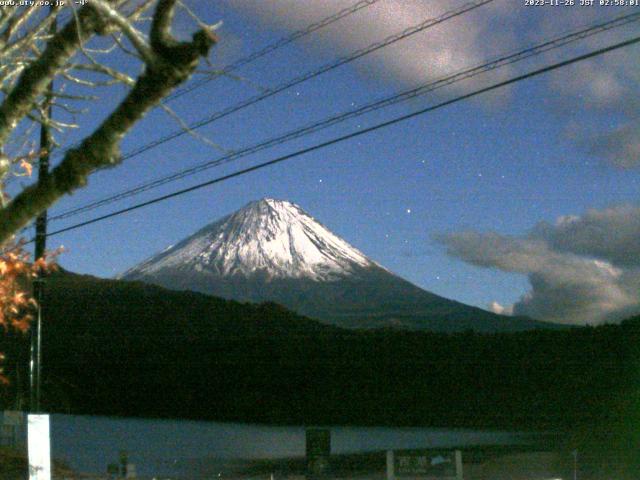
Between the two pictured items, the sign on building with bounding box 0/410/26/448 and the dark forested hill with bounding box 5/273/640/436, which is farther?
the dark forested hill with bounding box 5/273/640/436

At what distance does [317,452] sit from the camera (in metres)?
18.2

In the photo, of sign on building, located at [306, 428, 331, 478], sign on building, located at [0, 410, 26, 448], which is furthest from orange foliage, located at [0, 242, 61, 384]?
sign on building, located at [0, 410, 26, 448]

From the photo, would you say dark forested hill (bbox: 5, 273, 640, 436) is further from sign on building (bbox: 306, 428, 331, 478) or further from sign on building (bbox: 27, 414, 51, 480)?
sign on building (bbox: 27, 414, 51, 480)

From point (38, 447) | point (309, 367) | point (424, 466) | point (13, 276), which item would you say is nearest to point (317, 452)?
point (424, 466)

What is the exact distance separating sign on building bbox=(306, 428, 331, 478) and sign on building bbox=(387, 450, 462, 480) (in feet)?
9.18

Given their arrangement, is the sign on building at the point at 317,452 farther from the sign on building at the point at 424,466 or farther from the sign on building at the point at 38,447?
the sign on building at the point at 38,447

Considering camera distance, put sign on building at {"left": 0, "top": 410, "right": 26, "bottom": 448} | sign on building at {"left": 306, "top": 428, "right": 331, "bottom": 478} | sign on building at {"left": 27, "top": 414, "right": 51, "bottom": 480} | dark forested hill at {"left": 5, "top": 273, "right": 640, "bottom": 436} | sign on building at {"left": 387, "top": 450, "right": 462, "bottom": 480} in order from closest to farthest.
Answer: sign on building at {"left": 387, "top": 450, "right": 462, "bottom": 480} < sign on building at {"left": 27, "top": 414, "right": 51, "bottom": 480} < sign on building at {"left": 306, "top": 428, "right": 331, "bottom": 478} < sign on building at {"left": 0, "top": 410, "right": 26, "bottom": 448} < dark forested hill at {"left": 5, "top": 273, "right": 640, "bottom": 436}

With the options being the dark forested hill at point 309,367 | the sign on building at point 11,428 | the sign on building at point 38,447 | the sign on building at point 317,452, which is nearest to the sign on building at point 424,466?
the sign on building at point 317,452

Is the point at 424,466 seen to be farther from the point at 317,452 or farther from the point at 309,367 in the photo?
the point at 309,367

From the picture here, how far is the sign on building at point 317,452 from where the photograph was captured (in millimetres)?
17938

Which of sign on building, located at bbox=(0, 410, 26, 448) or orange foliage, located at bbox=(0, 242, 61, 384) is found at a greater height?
orange foliage, located at bbox=(0, 242, 61, 384)

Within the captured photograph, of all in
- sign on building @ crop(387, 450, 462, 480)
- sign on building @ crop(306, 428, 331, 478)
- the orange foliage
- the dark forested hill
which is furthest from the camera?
the dark forested hill

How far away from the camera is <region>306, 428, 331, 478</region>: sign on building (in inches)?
706

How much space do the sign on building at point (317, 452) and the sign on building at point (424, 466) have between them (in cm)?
280
